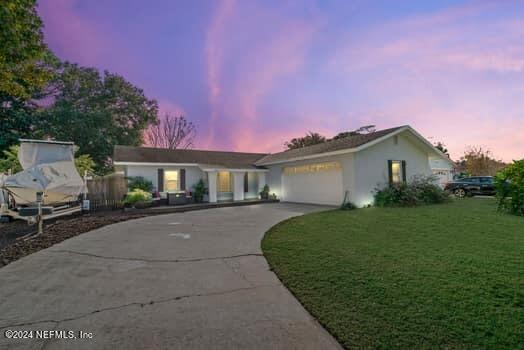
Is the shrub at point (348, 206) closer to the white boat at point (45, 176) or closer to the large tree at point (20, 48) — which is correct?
the white boat at point (45, 176)

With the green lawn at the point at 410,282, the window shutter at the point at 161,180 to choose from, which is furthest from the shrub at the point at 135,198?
the green lawn at the point at 410,282

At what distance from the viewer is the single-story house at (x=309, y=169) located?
11859 millimetres

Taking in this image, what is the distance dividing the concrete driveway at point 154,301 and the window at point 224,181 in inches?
435

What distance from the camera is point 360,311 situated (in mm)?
2455

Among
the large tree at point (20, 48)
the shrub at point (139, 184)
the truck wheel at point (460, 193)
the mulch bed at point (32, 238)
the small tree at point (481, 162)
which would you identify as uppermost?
the large tree at point (20, 48)

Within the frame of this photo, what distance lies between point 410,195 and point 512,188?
3.49 meters

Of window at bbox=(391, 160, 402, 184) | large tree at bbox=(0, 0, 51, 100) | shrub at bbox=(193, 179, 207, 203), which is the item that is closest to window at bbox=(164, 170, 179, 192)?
shrub at bbox=(193, 179, 207, 203)

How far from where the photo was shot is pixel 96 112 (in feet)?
73.8

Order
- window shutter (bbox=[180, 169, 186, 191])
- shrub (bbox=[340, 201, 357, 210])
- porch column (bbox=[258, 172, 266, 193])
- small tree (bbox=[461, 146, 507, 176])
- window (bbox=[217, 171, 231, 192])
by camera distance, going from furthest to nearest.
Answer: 1. small tree (bbox=[461, 146, 507, 176])
2. porch column (bbox=[258, 172, 266, 193])
3. window (bbox=[217, 171, 231, 192])
4. window shutter (bbox=[180, 169, 186, 191])
5. shrub (bbox=[340, 201, 357, 210])

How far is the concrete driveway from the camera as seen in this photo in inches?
82.0

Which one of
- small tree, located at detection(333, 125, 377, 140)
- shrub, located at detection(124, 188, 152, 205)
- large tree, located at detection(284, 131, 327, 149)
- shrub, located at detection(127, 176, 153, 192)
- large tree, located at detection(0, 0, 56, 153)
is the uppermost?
small tree, located at detection(333, 125, 377, 140)

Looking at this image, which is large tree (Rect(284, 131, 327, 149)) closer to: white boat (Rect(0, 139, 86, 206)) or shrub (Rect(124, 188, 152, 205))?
shrub (Rect(124, 188, 152, 205))

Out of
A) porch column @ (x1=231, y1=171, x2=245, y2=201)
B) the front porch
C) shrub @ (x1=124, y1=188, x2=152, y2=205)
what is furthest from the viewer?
porch column @ (x1=231, y1=171, x2=245, y2=201)

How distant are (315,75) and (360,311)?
522 inches
